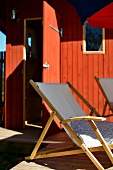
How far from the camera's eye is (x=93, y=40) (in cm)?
540

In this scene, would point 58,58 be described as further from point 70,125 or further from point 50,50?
point 70,125

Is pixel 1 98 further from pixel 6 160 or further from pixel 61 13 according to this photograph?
pixel 6 160

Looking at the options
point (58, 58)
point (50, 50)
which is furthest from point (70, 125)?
point (58, 58)

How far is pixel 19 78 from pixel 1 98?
2339mm

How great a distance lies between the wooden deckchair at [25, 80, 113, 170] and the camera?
2545 millimetres

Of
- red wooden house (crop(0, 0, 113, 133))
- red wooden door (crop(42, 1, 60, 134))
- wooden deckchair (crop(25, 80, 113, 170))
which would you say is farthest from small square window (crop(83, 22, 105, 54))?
wooden deckchair (crop(25, 80, 113, 170))

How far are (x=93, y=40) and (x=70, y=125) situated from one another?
2.81 meters

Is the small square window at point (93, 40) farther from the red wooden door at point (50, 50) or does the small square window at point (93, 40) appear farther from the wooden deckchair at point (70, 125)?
the wooden deckchair at point (70, 125)

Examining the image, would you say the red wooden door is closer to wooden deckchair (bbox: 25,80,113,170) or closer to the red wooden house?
the red wooden house

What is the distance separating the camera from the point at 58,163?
2.89 m

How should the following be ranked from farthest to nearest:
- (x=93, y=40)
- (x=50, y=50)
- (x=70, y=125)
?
(x=93, y=40)
(x=50, y=50)
(x=70, y=125)

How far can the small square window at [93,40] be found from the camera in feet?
17.5

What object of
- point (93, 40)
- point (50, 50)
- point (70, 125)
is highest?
point (93, 40)

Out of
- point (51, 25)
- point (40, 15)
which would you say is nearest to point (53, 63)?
point (51, 25)
